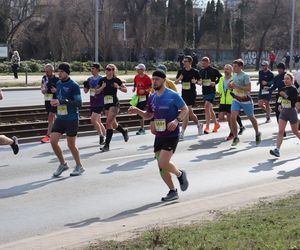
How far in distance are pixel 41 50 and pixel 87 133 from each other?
48.6m

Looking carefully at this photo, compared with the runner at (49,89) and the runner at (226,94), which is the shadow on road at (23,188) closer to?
the runner at (49,89)

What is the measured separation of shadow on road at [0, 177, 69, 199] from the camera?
927 centimetres

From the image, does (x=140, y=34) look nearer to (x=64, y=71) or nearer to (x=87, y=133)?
(x=87, y=133)

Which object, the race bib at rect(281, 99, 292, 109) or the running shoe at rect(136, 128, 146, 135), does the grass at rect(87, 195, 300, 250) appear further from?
the running shoe at rect(136, 128, 146, 135)

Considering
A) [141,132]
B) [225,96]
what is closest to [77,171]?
[141,132]

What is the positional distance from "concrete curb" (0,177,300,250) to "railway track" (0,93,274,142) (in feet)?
23.0

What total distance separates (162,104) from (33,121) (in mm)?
9801

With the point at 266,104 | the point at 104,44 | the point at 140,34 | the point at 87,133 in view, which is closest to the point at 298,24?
the point at 140,34

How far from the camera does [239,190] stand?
934cm

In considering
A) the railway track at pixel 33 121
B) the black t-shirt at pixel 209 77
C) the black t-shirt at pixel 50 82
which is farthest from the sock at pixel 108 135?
the black t-shirt at pixel 209 77

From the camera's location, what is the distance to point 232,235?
6258 millimetres

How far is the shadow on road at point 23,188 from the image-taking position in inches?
365

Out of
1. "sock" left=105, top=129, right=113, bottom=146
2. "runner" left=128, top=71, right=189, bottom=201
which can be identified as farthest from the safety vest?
Answer: "runner" left=128, top=71, right=189, bottom=201

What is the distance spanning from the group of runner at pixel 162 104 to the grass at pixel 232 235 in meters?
1.83
